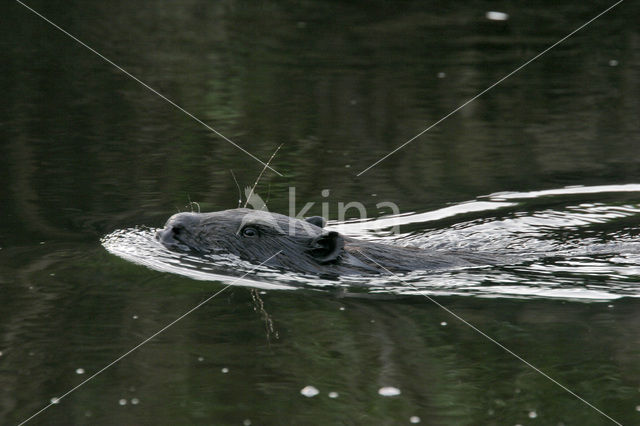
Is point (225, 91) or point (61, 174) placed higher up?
point (225, 91)

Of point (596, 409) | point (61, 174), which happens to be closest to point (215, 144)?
point (61, 174)

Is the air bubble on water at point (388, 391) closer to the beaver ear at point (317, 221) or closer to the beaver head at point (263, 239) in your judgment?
the beaver head at point (263, 239)

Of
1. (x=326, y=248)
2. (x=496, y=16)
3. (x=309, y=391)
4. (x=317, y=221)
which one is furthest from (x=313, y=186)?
(x=496, y=16)

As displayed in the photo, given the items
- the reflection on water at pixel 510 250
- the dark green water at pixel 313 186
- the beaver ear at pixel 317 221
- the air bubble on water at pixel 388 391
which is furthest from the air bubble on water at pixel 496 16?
the air bubble on water at pixel 388 391

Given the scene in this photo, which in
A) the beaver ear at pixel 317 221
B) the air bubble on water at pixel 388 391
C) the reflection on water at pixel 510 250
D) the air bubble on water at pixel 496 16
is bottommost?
the air bubble on water at pixel 388 391

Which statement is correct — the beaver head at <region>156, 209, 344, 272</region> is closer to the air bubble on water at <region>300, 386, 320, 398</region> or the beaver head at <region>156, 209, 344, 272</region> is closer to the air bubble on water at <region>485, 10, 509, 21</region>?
the air bubble on water at <region>300, 386, 320, 398</region>

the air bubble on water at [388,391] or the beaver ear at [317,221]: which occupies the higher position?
the beaver ear at [317,221]

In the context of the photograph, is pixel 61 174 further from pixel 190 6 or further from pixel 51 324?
pixel 190 6

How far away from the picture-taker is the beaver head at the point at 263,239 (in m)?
6.68

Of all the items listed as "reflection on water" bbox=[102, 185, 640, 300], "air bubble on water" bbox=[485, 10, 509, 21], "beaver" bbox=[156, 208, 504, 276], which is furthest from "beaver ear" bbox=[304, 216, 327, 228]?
"air bubble on water" bbox=[485, 10, 509, 21]

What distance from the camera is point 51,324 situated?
5.96m

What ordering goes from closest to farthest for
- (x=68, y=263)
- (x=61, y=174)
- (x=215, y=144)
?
(x=68, y=263) → (x=61, y=174) → (x=215, y=144)

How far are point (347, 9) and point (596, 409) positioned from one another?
1176cm

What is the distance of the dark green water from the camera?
→ 515 cm
